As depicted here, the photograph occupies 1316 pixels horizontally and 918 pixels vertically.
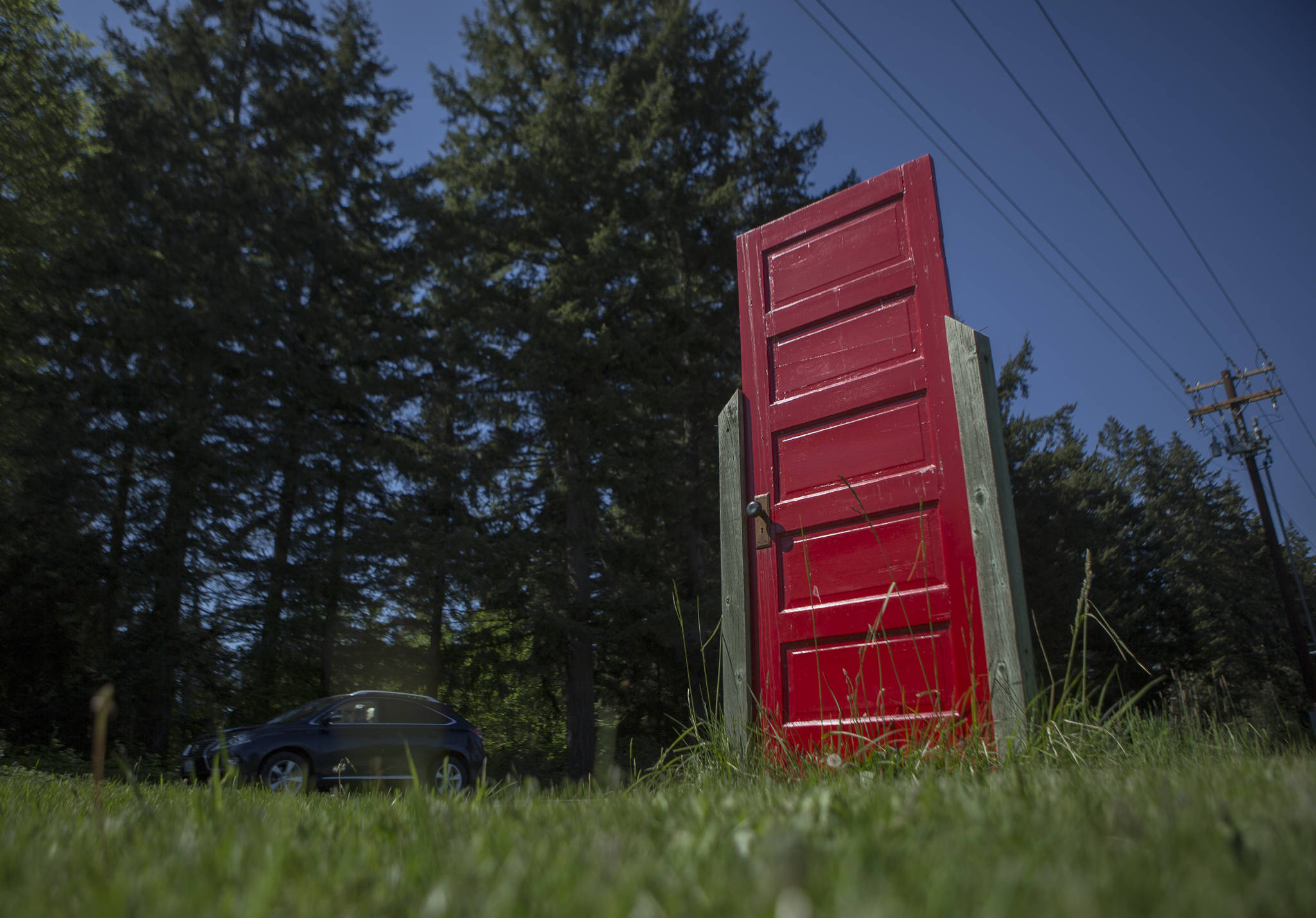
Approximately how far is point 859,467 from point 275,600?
13.9m

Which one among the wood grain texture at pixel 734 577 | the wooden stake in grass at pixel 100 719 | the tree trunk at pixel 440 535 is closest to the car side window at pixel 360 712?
the tree trunk at pixel 440 535

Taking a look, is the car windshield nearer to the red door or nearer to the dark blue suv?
the dark blue suv

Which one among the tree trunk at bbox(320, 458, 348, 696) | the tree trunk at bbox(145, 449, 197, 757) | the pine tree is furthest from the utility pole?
the tree trunk at bbox(145, 449, 197, 757)

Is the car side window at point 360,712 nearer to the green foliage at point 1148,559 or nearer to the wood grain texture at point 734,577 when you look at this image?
the wood grain texture at point 734,577

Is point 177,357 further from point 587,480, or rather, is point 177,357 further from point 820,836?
point 820,836

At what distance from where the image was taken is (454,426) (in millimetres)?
19250

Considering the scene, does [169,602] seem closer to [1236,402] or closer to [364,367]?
[364,367]

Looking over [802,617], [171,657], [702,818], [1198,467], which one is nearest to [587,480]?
[171,657]

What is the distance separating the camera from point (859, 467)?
4.32m

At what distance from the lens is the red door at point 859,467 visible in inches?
152

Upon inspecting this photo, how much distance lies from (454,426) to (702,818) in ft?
60.7

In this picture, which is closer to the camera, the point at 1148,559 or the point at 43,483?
the point at 43,483

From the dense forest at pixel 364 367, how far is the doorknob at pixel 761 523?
9637mm

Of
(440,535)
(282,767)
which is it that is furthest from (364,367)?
(282,767)
